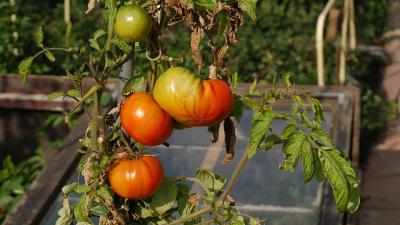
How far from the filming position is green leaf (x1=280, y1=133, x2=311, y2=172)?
77.9 inches

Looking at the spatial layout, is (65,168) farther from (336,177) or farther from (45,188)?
(336,177)

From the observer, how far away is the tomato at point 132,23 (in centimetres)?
187

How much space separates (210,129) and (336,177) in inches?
13.9

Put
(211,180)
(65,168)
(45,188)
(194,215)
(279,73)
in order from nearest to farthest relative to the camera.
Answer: (194,215)
(211,180)
(45,188)
(65,168)
(279,73)

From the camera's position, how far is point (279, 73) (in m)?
6.76

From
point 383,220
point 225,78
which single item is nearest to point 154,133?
point 225,78

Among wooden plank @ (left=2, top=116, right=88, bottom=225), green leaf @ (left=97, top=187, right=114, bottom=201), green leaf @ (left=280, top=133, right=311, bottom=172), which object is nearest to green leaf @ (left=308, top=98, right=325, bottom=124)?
green leaf @ (left=280, top=133, right=311, bottom=172)

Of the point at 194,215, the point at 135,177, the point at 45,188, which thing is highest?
the point at 135,177

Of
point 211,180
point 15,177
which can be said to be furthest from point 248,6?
point 15,177

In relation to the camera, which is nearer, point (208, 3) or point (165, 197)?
point (208, 3)

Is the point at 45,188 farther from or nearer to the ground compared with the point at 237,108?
nearer to the ground

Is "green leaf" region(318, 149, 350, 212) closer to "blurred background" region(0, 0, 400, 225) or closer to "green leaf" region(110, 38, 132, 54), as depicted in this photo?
Result: "green leaf" region(110, 38, 132, 54)

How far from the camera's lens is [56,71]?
21.0 feet

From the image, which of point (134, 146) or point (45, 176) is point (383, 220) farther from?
point (134, 146)
